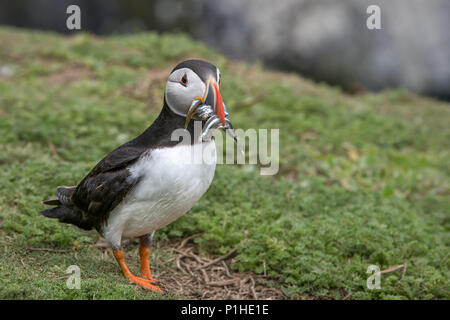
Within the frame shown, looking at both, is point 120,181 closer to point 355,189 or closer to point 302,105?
point 355,189

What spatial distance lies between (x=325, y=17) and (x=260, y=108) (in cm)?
646

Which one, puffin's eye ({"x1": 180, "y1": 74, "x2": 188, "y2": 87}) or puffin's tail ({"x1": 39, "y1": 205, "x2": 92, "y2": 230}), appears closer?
puffin's eye ({"x1": 180, "y1": 74, "x2": 188, "y2": 87})

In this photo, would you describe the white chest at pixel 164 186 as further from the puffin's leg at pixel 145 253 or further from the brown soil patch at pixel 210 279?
the brown soil patch at pixel 210 279

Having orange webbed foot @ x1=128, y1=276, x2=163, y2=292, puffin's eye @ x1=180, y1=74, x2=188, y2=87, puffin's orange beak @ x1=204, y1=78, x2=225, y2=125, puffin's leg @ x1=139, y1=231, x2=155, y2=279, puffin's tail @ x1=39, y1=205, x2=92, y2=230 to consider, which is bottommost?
orange webbed foot @ x1=128, y1=276, x2=163, y2=292

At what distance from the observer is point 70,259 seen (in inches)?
152

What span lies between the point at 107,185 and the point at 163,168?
1.51 ft

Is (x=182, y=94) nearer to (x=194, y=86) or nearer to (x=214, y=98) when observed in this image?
(x=194, y=86)

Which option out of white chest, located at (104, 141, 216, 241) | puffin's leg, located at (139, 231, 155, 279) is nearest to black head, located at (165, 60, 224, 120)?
white chest, located at (104, 141, 216, 241)

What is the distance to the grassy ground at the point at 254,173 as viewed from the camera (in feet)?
13.0

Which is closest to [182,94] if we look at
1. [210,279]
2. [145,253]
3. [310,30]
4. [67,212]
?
[145,253]

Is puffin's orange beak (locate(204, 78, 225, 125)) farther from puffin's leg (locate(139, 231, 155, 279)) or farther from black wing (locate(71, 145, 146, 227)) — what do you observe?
puffin's leg (locate(139, 231, 155, 279))

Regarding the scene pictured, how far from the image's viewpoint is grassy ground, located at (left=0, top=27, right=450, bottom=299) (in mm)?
3951

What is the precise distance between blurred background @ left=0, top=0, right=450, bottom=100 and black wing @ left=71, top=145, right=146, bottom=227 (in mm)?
9024
